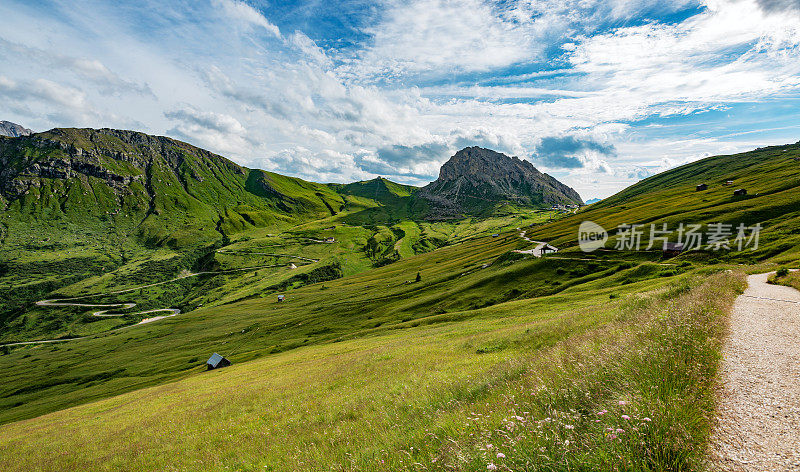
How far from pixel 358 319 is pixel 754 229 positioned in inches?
3743

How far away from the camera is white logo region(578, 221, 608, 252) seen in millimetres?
85250

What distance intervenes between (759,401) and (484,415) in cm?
596

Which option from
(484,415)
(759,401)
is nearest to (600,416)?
(484,415)

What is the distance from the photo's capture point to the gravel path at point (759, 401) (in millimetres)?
5211

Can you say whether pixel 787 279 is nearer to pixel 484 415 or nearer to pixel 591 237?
pixel 484 415

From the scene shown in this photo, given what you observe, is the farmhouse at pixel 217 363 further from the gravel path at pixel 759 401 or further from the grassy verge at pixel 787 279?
the grassy verge at pixel 787 279

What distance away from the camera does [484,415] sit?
307 inches

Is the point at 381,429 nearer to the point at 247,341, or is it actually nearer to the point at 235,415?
the point at 235,415

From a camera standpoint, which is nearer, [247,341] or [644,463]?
[644,463]

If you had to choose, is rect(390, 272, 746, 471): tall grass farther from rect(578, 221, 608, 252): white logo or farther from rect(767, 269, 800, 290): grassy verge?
rect(578, 221, 608, 252): white logo

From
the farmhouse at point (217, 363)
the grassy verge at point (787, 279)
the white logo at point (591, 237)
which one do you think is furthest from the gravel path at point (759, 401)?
the farmhouse at point (217, 363)

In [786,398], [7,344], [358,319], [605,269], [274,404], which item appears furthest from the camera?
[7,344]

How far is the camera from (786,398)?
7434 mm

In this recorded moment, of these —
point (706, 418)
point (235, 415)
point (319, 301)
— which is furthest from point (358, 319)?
point (706, 418)
